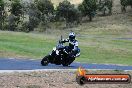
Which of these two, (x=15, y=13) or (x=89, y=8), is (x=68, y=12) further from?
→ (x=15, y=13)

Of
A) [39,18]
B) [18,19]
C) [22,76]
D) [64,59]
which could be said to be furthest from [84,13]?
[22,76]

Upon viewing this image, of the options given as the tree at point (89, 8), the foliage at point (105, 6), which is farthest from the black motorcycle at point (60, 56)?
the foliage at point (105, 6)

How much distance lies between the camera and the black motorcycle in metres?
25.0

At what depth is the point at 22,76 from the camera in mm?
18625

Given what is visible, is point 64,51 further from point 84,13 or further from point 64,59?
point 84,13

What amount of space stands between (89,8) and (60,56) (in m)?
76.6

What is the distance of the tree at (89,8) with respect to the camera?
10137 cm

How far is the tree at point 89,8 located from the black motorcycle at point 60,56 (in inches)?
3005

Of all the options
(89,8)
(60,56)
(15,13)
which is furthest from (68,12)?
(60,56)

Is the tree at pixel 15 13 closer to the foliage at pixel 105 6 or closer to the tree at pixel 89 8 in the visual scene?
the tree at pixel 89 8

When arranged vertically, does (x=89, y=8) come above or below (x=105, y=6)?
below

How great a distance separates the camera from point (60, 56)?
2520 cm

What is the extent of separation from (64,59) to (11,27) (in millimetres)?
66114

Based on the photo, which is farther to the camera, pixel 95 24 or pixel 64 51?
pixel 95 24
